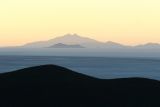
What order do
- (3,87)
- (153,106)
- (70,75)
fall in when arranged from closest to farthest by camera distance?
(153,106), (3,87), (70,75)

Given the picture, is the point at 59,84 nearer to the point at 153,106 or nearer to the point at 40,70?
the point at 40,70

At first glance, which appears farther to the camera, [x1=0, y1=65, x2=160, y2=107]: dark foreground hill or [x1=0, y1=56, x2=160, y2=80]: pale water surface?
[x1=0, y1=56, x2=160, y2=80]: pale water surface

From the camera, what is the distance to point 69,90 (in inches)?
1248

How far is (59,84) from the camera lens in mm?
33188

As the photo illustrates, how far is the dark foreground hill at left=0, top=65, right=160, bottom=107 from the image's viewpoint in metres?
29.6

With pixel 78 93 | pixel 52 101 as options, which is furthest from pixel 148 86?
pixel 52 101

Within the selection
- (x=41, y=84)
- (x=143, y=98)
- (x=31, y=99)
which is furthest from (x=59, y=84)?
(x=143, y=98)

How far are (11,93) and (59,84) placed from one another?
3676 mm

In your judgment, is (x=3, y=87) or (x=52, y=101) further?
(x=3, y=87)

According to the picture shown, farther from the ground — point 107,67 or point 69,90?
point 107,67

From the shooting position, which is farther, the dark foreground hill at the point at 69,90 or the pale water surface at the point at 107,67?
the pale water surface at the point at 107,67

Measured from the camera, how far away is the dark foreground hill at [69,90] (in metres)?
29.6

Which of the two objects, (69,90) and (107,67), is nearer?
(69,90)

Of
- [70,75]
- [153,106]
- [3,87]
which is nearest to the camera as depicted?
[153,106]
